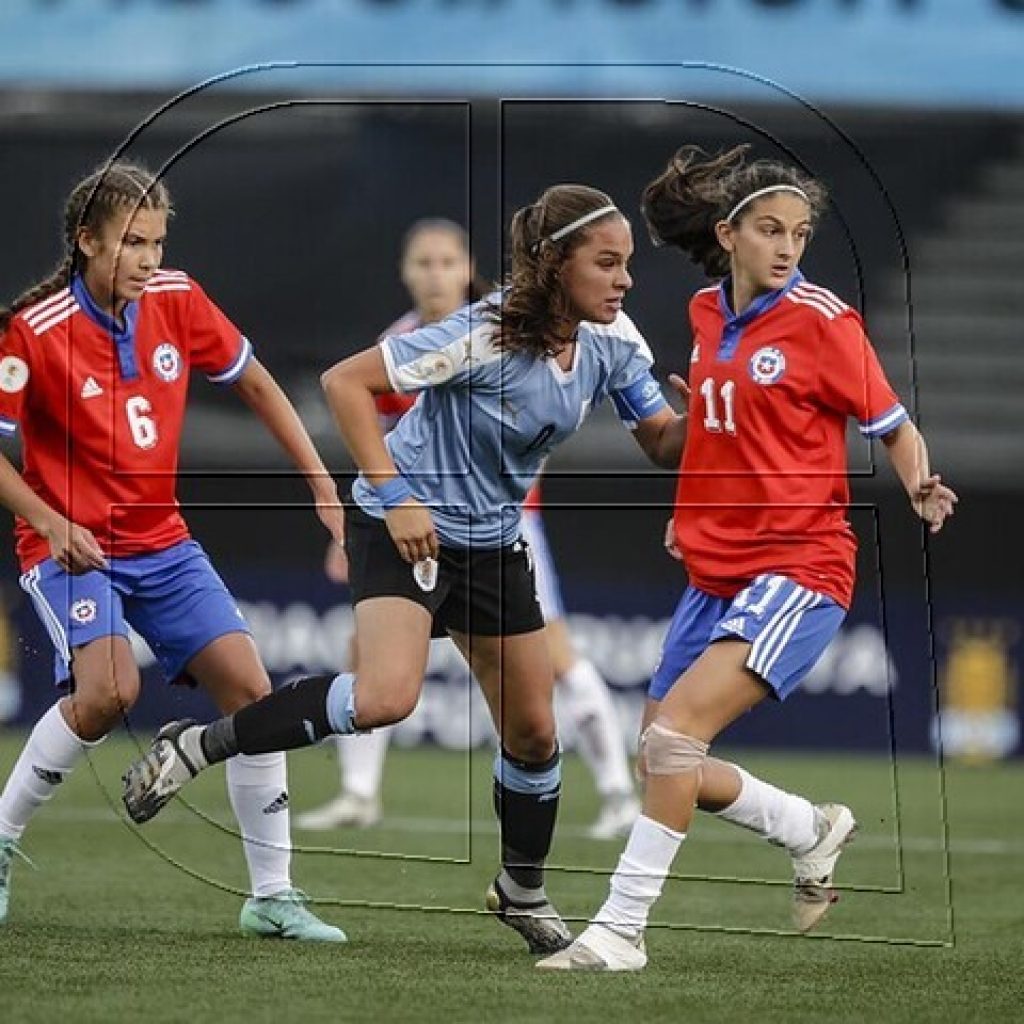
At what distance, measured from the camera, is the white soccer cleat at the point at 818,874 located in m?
6.59

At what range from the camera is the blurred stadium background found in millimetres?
11906

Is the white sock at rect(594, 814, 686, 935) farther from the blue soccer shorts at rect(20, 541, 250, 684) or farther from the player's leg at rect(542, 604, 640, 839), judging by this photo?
the player's leg at rect(542, 604, 640, 839)

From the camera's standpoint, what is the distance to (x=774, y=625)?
6.19 m

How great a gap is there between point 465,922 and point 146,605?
50.9 inches

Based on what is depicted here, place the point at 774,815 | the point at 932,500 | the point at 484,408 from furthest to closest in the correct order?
the point at 774,815
the point at 484,408
the point at 932,500

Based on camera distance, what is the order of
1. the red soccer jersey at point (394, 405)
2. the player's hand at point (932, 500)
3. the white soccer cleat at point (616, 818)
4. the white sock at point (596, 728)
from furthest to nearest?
the white sock at point (596, 728) < the white soccer cleat at point (616, 818) < the red soccer jersey at point (394, 405) < the player's hand at point (932, 500)

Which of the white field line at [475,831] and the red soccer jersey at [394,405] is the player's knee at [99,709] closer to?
the red soccer jersey at [394,405]

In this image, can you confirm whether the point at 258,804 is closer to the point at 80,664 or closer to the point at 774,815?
the point at 80,664

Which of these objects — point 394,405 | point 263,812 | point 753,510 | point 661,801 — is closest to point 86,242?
point 263,812

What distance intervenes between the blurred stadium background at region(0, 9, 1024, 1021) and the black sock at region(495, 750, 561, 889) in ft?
13.0

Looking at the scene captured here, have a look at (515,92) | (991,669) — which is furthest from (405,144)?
(991,669)

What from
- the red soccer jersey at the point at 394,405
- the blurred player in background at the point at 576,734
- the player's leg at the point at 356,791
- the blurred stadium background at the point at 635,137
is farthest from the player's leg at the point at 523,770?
the blurred stadium background at the point at 635,137

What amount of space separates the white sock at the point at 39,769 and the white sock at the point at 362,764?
2.73 meters

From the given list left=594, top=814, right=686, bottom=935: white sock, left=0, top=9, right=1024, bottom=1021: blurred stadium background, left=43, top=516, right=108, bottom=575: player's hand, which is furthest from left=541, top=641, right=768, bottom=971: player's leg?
left=0, top=9, right=1024, bottom=1021: blurred stadium background
